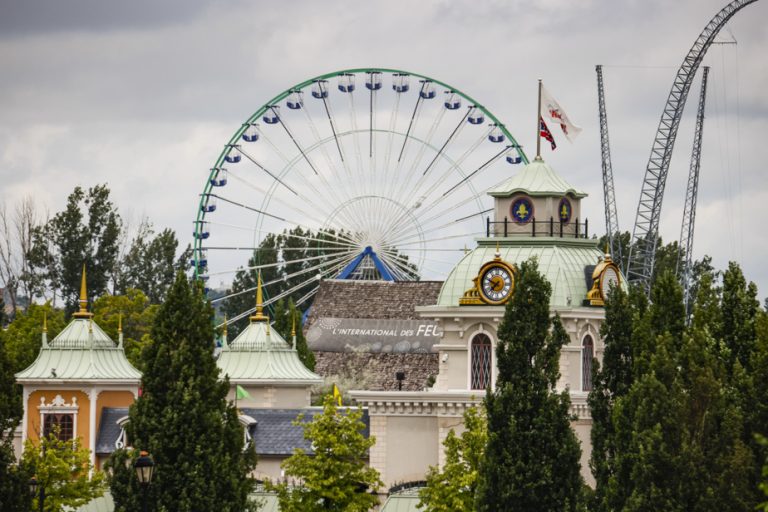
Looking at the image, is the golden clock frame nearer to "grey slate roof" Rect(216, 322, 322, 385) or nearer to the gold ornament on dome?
the gold ornament on dome

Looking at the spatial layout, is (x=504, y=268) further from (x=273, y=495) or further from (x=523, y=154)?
(x=523, y=154)

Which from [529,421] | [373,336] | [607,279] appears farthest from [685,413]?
[373,336]

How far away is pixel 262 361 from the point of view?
121m

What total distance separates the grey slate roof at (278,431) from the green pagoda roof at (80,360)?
270 inches

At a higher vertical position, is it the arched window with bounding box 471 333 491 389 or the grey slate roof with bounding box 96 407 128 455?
the arched window with bounding box 471 333 491 389

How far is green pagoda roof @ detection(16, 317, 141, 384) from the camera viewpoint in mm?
114125

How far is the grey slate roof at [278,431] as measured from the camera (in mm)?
108938

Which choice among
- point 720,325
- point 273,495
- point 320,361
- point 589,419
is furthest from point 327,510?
point 320,361

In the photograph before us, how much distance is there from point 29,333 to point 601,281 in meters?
62.1

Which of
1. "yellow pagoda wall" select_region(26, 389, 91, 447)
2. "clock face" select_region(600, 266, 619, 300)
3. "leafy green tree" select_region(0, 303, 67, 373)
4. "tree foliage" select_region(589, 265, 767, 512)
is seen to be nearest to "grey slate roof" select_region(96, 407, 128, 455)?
"yellow pagoda wall" select_region(26, 389, 91, 447)

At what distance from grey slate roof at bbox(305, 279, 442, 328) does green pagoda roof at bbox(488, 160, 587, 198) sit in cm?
6879

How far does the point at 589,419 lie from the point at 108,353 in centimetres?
2702

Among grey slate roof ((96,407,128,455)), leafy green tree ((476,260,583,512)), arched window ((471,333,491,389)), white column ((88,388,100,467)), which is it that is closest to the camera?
leafy green tree ((476,260,583,512))

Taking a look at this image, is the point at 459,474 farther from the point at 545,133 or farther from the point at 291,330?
the point at 291,330
